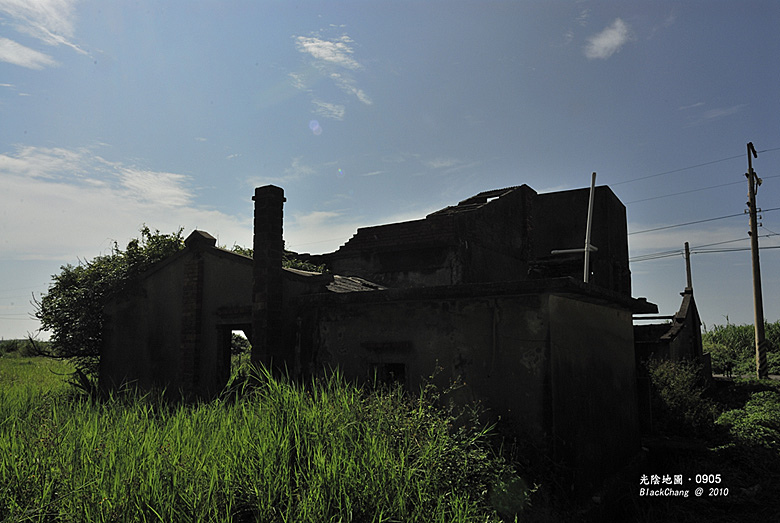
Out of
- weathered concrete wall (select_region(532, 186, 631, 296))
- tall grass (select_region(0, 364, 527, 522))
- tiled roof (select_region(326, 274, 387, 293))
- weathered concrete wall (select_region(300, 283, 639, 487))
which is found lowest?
tall grass (select_region(0, 364, 527, 522))

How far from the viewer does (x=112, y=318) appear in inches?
481

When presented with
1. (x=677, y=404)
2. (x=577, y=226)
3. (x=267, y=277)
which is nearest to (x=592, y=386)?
(x=677, y=404)

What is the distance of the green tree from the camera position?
14.2m

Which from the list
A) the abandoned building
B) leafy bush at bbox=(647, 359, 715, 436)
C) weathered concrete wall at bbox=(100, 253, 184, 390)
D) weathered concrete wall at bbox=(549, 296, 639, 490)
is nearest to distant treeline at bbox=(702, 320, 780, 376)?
leafy bush at bbox=(647, 359, 715, 436)

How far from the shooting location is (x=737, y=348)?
83.0 ft

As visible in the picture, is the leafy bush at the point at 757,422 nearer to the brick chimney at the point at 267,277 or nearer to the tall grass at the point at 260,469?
the tall grass at the point at 260,469

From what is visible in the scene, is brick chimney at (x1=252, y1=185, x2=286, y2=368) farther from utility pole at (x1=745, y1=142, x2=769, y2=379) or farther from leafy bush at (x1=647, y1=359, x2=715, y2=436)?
utility pole at (x1=745, y1=142, x2=769, y2=379)

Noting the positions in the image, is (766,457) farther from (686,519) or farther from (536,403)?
(536,403)

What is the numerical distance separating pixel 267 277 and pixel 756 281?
63.6 feet

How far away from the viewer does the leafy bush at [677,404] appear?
11.5 meters

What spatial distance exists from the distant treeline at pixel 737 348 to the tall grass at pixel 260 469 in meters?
21.9

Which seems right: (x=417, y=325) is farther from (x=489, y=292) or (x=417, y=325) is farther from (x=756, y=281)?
(x=756, y=281)

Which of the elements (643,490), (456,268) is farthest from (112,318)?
(643,490)

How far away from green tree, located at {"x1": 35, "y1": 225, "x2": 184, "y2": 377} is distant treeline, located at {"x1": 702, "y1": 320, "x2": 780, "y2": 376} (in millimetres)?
22550
